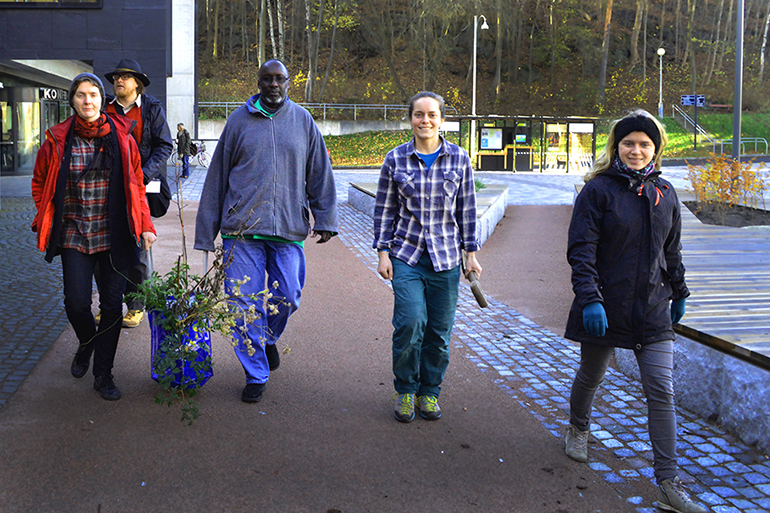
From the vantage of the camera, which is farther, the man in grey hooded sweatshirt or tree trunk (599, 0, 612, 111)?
tree trunk (599, 0, 612, 111)

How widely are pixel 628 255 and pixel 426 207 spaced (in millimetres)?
1229

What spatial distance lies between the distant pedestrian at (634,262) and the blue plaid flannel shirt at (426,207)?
900 mm

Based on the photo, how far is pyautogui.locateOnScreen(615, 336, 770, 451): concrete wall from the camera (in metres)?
4.12

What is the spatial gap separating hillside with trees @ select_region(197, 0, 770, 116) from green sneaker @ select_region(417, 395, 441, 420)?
4834cm

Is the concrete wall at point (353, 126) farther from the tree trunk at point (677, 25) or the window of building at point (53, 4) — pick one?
the tree trunk at point (677, 25)

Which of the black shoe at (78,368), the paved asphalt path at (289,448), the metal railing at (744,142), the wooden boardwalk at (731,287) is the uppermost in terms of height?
the metal railing at (744,142)

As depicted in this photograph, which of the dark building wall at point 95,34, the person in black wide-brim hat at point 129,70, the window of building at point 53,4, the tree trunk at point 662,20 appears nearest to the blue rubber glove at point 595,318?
the person in black wide-brim hat at point 129,70

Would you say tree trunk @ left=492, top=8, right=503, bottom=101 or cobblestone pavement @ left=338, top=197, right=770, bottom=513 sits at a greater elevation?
tree trunk @ left=492, top=8, right=503, bottom=101

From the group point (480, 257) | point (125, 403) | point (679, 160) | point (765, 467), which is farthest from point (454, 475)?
point (679, 160)

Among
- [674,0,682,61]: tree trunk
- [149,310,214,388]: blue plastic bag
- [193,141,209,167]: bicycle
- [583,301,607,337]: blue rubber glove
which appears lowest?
[149,310,214,388]: blue plastic bag

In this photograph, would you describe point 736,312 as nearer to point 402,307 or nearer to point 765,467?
point 765,467

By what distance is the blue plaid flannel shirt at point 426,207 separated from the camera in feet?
14.9

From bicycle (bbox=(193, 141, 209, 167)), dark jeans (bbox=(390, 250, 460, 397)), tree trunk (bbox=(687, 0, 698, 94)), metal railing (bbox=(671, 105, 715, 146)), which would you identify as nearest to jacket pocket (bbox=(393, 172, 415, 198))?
dark jeans (bbox=(390, 250, 460, 397))

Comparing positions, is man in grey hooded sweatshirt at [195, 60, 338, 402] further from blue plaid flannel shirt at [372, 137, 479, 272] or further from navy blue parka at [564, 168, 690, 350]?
navy blue parka at [564, 168, 690, 350]
